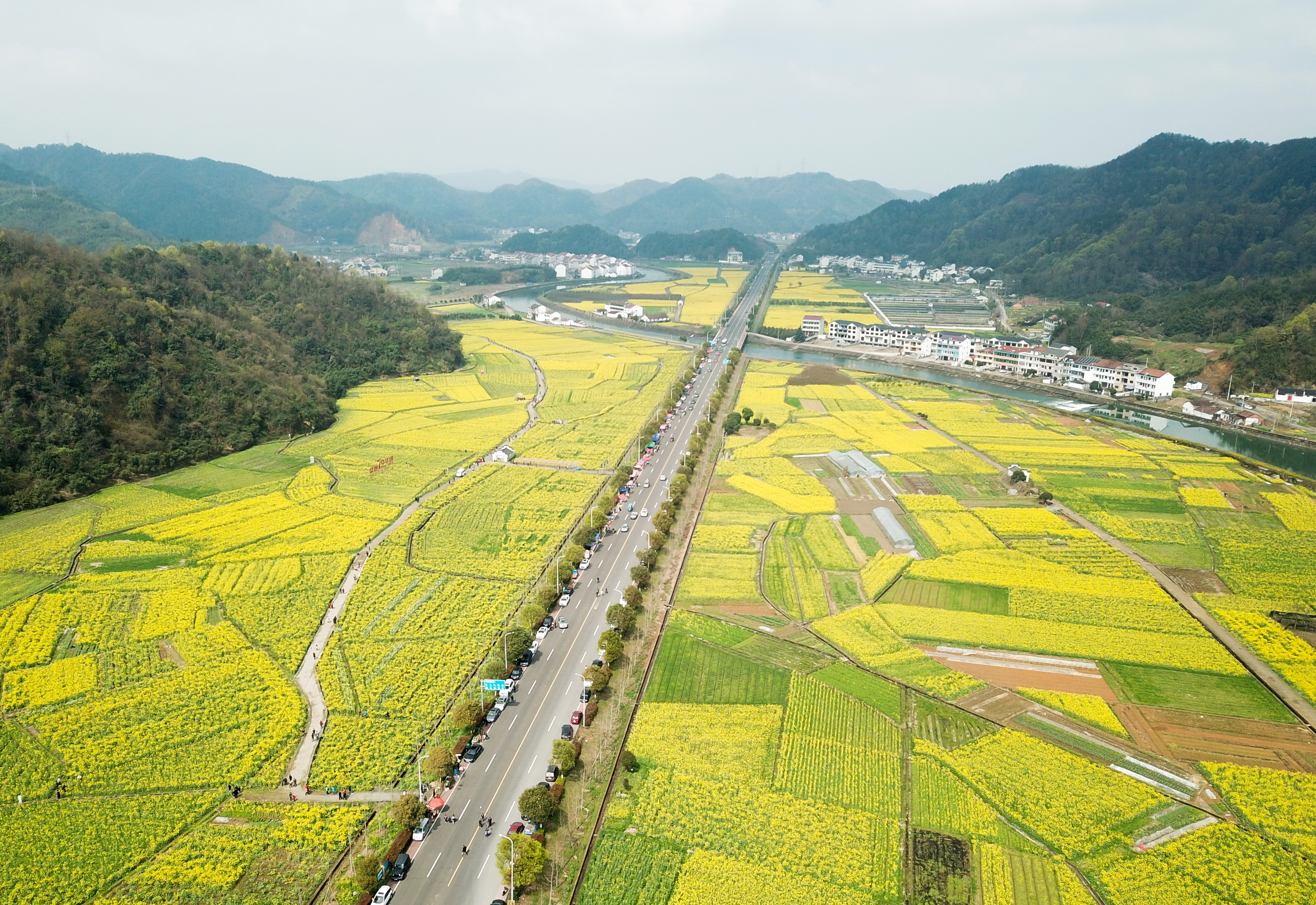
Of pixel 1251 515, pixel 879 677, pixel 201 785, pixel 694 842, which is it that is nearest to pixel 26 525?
pixel 201 785

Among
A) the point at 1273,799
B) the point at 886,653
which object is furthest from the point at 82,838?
the point at 1273,799

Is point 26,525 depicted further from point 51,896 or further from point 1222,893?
point 1222,893

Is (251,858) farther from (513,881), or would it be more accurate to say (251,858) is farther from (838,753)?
(838,753)

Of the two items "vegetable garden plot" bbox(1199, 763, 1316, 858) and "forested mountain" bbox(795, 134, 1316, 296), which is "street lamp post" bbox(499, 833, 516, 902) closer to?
"vegetable garden plot" bbox(1199, 763, 1316, 858)

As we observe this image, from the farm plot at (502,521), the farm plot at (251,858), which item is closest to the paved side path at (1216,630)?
the farm plot at (502,521)

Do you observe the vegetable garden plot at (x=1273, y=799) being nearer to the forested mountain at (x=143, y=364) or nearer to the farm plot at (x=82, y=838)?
the farm plot at (x=82, y=838)

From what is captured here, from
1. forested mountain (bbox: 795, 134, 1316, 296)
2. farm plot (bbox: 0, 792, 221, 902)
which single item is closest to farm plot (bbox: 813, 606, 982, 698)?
farm plot (bbox: 0, 792, 221, 902)
